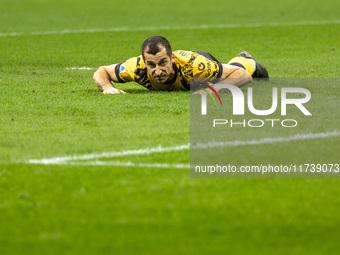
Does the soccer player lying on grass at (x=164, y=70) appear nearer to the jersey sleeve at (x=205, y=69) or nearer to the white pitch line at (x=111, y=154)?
the jersey sleeve at (x=205, y=69)

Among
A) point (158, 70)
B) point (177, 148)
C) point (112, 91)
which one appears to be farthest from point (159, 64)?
point (177, 148)

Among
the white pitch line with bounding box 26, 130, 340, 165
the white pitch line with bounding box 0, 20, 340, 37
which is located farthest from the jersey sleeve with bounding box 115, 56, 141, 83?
the white pitch line with bounding box 0, 20, 340, 37

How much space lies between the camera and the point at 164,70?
335 inches

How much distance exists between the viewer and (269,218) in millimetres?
4613

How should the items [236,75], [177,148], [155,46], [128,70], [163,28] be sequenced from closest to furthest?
[177,148], [155,46], [128,70], [236,75], [163,28]

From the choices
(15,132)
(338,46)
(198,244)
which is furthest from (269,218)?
(338,46)

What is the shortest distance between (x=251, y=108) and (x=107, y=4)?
59.3 ft

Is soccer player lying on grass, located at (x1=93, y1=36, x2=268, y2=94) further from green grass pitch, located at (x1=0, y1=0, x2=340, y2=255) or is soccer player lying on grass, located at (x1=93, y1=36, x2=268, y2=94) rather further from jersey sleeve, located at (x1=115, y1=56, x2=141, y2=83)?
green grass pitch, located at (x1=0, y1=0, x2=340, y2=255)

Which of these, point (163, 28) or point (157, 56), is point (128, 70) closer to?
point (157, 56)

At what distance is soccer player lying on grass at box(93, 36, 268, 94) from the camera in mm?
8422

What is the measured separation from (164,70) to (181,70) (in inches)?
9.8

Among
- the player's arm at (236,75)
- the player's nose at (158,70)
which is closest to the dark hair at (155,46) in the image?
→ the player's nose at (158,70)

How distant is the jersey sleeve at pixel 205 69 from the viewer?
28.6 feet

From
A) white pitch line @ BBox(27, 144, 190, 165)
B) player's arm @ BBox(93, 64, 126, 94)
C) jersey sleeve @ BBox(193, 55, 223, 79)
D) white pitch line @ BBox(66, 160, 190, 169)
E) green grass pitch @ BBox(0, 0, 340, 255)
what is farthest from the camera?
player's arm @ BBox(93, 64, 126, 94)
